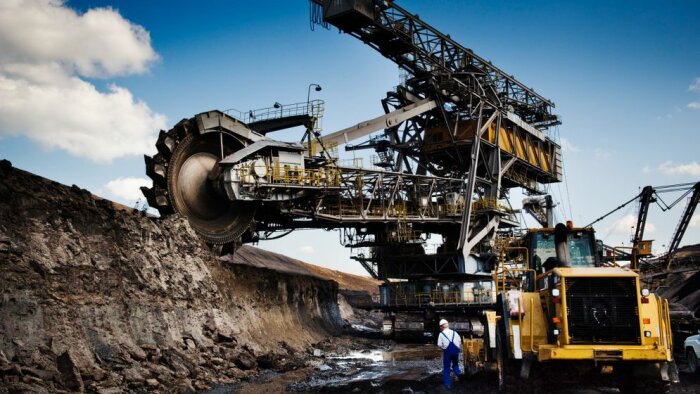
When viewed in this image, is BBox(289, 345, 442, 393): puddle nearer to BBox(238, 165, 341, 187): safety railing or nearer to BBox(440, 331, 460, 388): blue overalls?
BBox(440, 331, 460, 388): blue overalls

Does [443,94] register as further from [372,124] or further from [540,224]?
[540,224]

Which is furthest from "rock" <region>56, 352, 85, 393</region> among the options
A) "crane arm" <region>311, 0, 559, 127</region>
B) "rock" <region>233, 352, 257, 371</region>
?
"crane arm" <region>311, 0, 559, 127</region>

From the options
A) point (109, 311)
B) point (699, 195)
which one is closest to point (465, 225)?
point (699, 195)

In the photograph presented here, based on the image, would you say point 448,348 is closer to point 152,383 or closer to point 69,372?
point 152,383

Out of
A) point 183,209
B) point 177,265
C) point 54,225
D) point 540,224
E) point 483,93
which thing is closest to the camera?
point 54,225

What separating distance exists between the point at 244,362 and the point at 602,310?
9.51 meters

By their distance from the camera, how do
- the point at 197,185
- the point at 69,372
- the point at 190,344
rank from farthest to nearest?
the point at 197,185 → the point at 190,344 → the point at 69,372

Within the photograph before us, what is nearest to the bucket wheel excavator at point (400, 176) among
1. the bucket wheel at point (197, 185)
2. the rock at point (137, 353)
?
the bucket wheel at point (197, 185)

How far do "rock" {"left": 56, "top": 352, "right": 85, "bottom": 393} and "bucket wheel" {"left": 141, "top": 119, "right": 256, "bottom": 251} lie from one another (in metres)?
8.27

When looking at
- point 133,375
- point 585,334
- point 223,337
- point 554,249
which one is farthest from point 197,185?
point 585,334

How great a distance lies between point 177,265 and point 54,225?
14.4ft

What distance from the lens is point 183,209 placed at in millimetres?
19797

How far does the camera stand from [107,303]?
13812mm

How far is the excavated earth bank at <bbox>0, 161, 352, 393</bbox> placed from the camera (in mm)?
11586
